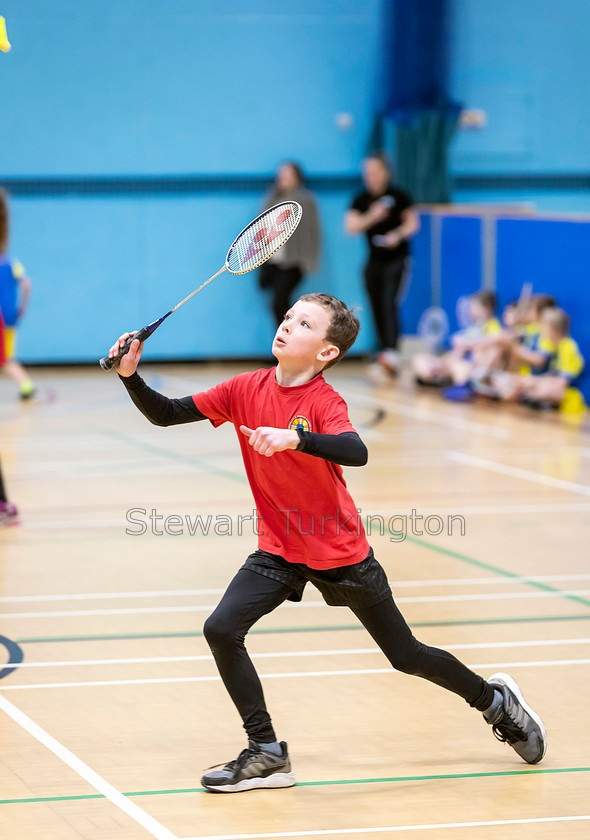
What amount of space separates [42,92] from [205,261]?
2922 mm

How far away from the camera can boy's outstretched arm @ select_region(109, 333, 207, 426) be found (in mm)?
4160

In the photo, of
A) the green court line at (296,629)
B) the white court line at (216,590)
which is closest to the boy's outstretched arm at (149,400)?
the green court line at (296,629)

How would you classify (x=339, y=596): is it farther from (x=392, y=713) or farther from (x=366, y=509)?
(x=366, y=509)

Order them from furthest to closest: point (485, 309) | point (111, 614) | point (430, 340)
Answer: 1. point (430, 340)
2. point (485, 309)
3. point (111, 614)

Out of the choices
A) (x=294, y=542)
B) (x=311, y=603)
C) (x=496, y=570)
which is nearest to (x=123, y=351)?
(x=294, y=542)

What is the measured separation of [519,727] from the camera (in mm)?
4391

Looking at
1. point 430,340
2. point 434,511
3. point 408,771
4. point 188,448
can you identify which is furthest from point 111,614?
point 430,340

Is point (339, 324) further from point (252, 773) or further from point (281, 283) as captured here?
point (281, 283)

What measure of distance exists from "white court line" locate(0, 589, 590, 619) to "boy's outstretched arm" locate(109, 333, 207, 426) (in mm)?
2198

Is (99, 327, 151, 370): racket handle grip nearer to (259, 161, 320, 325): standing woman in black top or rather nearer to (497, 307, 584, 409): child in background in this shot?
(497, 307, 584, 409): child in background

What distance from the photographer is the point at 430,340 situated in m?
16.2

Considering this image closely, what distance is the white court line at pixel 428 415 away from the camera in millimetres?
11901

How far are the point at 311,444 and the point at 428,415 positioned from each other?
29.6 ft

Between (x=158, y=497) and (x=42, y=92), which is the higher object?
(x=42, y=92)
